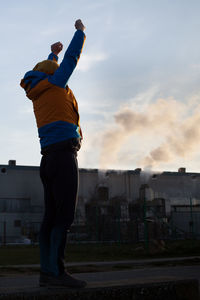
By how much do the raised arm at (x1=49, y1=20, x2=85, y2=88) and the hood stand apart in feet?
0.28

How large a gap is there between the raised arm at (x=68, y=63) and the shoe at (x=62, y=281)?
4.24 feet

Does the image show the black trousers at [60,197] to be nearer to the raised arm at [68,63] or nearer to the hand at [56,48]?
the raised arm at [68,63]

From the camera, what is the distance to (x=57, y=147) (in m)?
3.01

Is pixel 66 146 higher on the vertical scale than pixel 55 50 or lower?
lower

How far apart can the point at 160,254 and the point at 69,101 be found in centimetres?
1161

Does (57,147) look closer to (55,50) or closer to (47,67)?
(47,67)

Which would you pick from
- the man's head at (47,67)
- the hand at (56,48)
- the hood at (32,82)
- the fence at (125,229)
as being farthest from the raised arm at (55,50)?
the fence at (125,229)

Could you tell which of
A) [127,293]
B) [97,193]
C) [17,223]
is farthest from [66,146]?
[97,193]

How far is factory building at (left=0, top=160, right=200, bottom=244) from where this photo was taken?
37812 millimetres

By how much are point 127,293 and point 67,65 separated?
1.55 m

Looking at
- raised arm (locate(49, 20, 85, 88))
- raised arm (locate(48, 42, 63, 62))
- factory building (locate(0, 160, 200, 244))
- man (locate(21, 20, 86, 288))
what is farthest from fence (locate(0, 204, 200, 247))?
raised arm (locate(49, 20, 85, 88))

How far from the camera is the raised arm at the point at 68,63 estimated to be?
3059mm

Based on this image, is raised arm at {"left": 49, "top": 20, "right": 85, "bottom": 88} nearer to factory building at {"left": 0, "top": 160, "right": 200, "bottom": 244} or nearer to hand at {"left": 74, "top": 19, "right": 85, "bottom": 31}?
hand at {"left": 74, "top": 19, "right": 85, "bottom": 31}

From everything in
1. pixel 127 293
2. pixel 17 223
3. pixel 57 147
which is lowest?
pixel 127 293
